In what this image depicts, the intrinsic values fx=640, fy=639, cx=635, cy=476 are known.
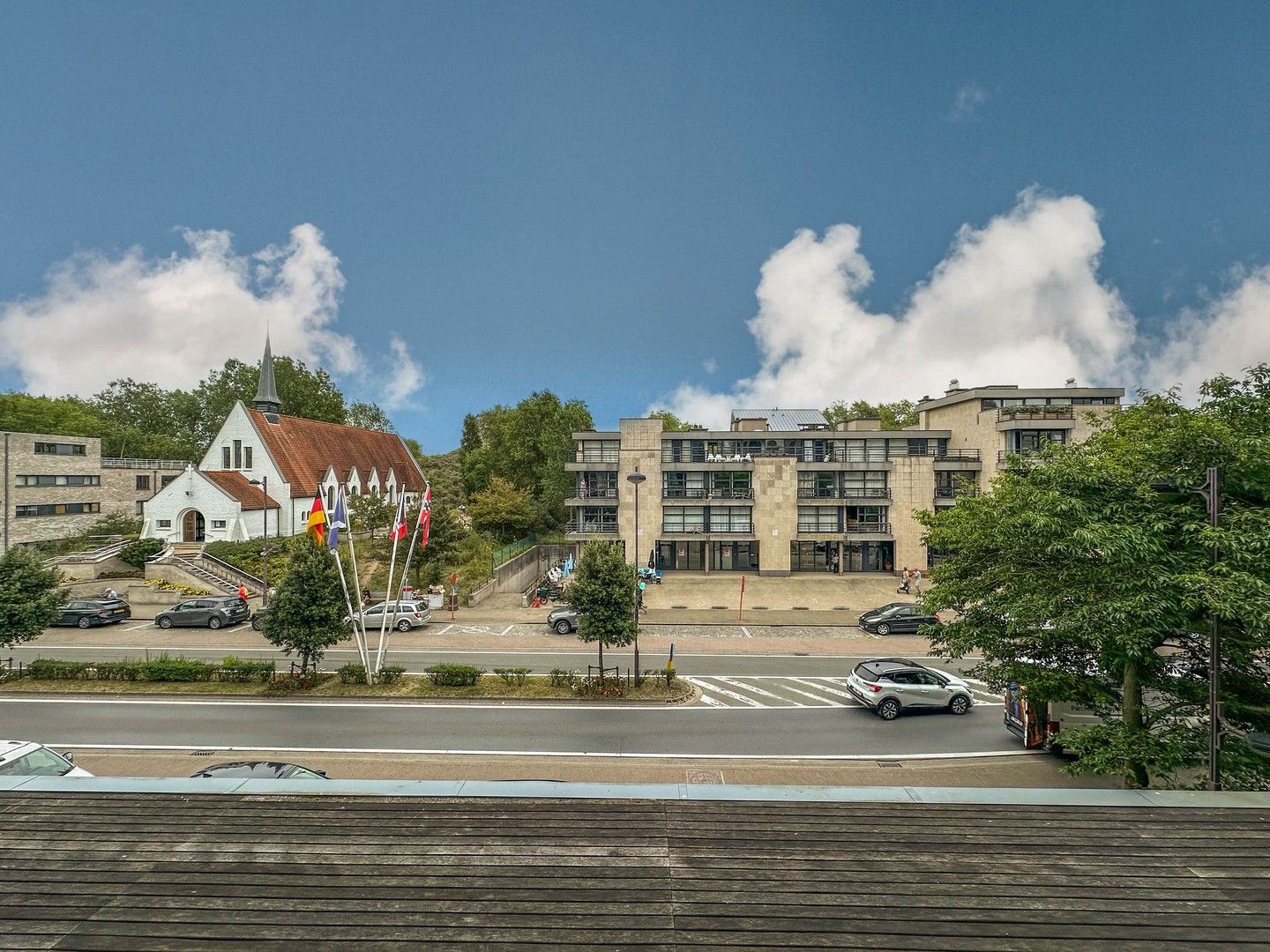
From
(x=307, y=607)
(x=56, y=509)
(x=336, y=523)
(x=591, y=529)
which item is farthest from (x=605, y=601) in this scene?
(x=56, y=509)

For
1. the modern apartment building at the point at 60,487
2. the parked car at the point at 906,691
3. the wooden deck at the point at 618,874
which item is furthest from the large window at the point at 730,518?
the modern apartment building at the point at 60,487

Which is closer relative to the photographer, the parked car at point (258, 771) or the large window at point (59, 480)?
the parked car at point (258, 771)

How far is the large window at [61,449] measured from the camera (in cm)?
4503

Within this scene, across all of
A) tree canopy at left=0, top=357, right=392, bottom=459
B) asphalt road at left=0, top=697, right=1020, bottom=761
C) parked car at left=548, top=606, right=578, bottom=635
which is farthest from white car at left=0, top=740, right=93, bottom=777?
tree canopy at left=0, top=357, right=392, bottom=459

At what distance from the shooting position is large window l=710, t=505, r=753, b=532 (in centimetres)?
4484

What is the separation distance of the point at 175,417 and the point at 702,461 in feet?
250

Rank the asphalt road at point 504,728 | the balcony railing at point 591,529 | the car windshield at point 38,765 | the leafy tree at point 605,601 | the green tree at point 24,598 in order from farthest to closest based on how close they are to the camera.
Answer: the balcony railing at point 591,529 < the green tree at point 24,598 < the leafy tree at point 605,601 < the asphalt road at point 504,728 < the car windshield at point 38,765

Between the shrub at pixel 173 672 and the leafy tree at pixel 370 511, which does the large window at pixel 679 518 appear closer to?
the leafy tree at pixel 370 511

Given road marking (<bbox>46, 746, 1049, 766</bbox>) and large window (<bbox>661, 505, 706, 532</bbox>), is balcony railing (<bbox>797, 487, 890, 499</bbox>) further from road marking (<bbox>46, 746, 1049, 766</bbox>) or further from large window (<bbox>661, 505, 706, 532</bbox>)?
road marking (<bbox>46, 746, 1049, 766</bbox>)

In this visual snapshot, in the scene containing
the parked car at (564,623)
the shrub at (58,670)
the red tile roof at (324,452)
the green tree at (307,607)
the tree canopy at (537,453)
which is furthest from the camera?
the tree canopy at (537,453)

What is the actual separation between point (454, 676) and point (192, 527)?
117ft

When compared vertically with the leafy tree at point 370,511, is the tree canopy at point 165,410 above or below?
above

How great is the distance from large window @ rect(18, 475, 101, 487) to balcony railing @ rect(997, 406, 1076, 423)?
6592cm

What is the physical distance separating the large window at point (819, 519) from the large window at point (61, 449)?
5349 cm
